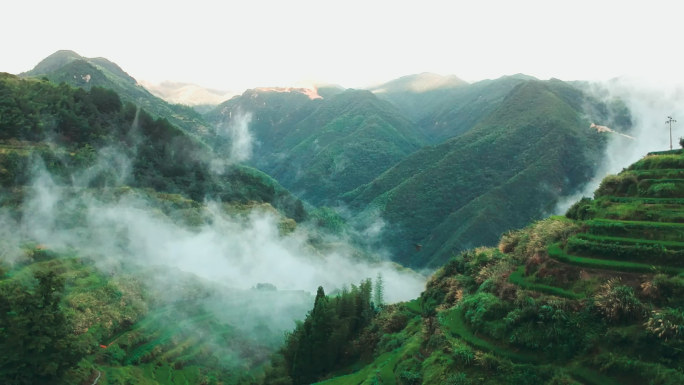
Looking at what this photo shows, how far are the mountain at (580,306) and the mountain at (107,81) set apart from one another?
100366 mm

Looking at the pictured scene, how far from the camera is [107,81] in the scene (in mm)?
127938

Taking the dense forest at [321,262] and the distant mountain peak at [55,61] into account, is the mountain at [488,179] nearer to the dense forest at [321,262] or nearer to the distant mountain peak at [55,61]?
the dense forest at [321,262]

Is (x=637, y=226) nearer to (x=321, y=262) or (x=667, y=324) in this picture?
(x=667, y=324)

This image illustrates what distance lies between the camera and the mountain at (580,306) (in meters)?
13.3

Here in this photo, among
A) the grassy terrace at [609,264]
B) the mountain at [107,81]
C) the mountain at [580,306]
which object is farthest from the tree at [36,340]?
the mountain at [107,81]

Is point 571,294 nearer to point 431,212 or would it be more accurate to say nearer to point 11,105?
point 11,105

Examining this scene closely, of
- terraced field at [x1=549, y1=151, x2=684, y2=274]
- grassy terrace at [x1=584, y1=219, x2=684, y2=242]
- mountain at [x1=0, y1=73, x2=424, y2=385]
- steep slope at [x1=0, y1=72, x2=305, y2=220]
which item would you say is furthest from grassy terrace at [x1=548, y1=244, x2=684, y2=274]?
steep slope at [x1=0, y1=72, x2=305, y2=220]

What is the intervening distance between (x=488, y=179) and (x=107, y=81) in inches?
3968

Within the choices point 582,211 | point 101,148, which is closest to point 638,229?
point 582,211

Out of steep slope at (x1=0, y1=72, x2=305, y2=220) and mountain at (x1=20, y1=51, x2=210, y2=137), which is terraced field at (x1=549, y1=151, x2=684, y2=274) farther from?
mountain at (x1=20, y1=51, x2=210, y2=137)

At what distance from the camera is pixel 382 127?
19825 centimetres

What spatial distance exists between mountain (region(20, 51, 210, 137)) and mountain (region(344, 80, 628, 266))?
56.4 meters

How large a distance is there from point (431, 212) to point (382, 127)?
270 feet

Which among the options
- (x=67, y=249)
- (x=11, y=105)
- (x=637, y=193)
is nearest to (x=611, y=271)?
(x=637, y=193)
